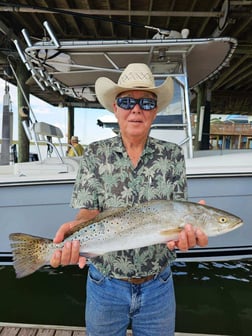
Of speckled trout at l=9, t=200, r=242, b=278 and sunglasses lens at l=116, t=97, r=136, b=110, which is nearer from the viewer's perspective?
speckled trout at l=9, t=200, r=242, b=278

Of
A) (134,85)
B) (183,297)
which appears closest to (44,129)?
(183,297)

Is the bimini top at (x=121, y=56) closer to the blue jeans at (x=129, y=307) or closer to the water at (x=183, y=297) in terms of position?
the water at (x=183, y=297)

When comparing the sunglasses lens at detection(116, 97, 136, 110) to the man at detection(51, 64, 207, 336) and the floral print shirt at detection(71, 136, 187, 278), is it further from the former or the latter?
the floral print shirt at detection(71, 136, 187, 278)

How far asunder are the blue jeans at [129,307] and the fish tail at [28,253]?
0.84 ft

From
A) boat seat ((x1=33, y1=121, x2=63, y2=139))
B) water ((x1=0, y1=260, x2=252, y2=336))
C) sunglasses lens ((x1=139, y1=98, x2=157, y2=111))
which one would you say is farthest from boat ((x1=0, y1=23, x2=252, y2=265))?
sunglasses lens ((x1=139, y1=98, x2=157, y2=111))

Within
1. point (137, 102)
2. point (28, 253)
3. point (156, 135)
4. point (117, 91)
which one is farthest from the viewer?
point (156, 135)

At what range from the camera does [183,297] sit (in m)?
3.61

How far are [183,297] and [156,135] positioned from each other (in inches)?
75.1

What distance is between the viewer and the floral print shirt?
1400 mm

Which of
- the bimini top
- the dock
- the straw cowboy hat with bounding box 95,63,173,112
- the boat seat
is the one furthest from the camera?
the boat seat

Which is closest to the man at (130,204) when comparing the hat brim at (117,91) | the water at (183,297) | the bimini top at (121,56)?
the hat brim at (117,91)

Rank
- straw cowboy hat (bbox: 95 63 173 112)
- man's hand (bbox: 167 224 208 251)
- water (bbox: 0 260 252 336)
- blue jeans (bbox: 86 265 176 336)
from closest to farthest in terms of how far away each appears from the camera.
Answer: man's hand (bbox: 167 224 208 251), blue jeans (bbox: 86 265 176 336), straw cowboy hat (bbox: 95 63 173 112), water (bbox: 0 260 252 336)

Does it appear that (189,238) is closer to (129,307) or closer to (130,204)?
(130,204)

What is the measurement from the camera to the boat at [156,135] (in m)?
3.52
